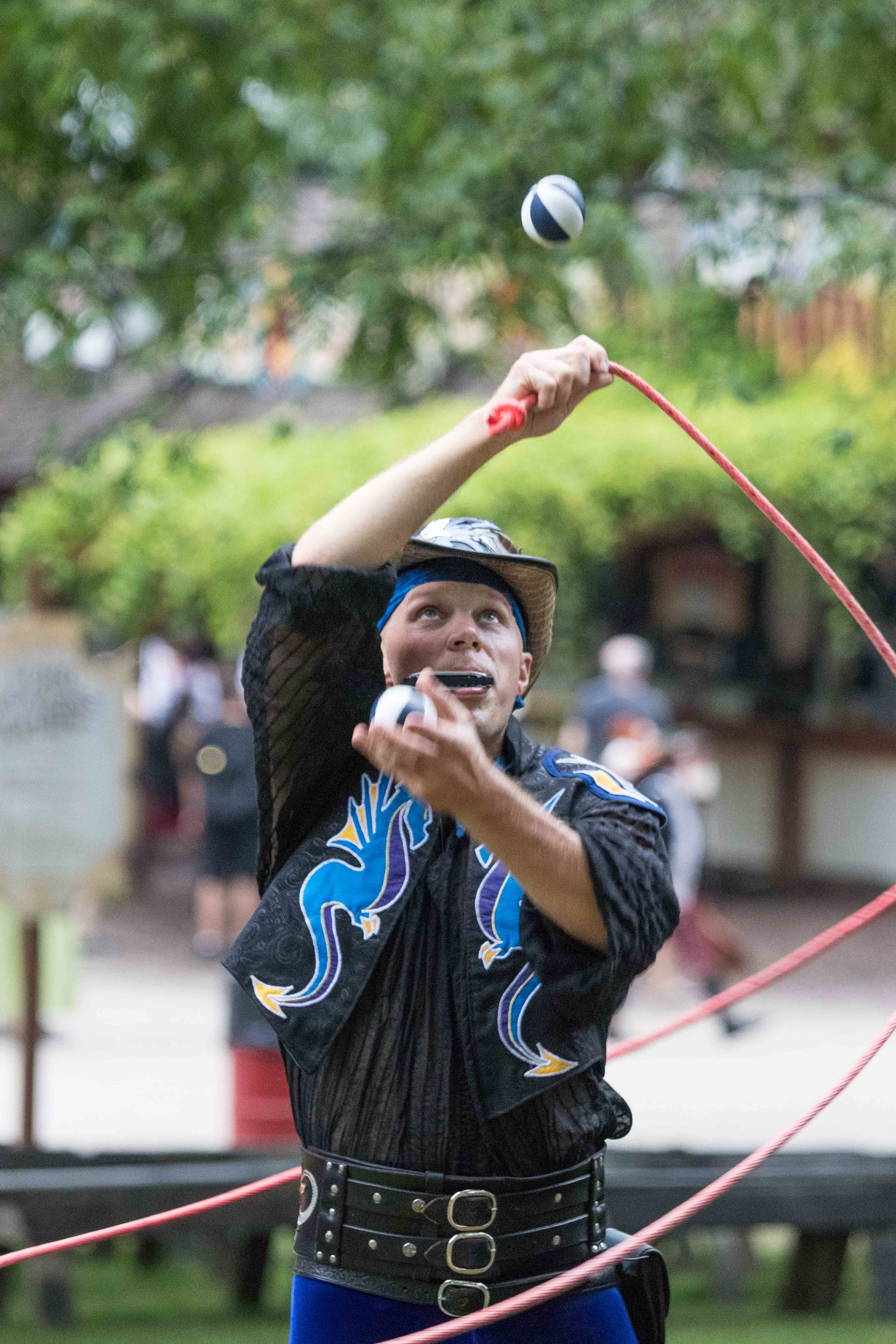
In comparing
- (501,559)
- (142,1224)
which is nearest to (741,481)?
(501,559)

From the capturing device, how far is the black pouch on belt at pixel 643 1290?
2229 millimetres

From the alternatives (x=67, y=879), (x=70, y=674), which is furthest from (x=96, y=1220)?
(x=70, y=674)

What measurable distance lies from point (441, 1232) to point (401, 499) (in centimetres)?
88

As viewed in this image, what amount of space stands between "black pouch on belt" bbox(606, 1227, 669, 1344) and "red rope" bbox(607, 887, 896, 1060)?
30 cm

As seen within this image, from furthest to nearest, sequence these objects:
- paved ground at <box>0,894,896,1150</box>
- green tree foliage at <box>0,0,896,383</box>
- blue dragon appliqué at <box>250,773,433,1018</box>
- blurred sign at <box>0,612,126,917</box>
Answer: paved ground at <box>0,894,896,1150</box> < blurred sign at <box>0,612,126,917</box> < green tree foliage at <box>0,0,896,383</box> < blue dragon appliqué at <box>250,773,433,1018</box>

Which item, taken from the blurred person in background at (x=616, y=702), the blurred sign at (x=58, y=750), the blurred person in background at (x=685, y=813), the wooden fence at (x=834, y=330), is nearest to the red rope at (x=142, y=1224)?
the blurred sign at (x=58, y=750)

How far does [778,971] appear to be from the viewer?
112 inches

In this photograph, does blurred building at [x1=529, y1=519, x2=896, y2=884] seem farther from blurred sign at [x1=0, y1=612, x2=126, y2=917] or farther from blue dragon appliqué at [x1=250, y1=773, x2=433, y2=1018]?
blue dragon appliqué at [x1=250, y1=773, x2=433, y2=1018]

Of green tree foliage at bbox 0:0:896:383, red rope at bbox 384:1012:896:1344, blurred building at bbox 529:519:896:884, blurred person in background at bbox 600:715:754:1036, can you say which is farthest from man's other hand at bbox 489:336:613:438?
blurred building at bbox 529:519:896:884

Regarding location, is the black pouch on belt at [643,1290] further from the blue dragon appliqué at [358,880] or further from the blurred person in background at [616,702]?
the blurred person in background at [616,702]

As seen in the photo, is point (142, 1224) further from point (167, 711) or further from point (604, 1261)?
point (167, 711)

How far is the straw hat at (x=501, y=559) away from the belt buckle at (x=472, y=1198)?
26.8 inches

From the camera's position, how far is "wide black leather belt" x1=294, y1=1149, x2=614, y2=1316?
6.73 ft

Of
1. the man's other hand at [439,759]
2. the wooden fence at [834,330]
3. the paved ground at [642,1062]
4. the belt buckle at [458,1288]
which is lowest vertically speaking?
the paved ground at [642,1062]
